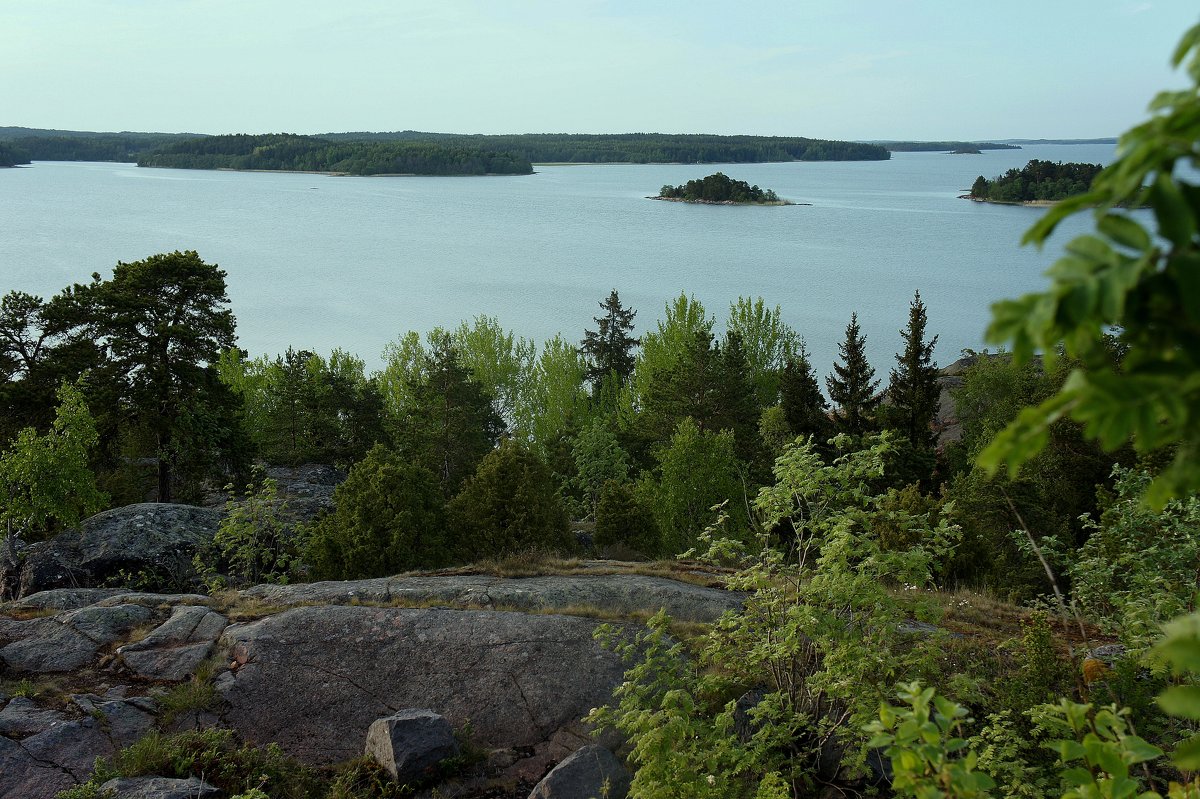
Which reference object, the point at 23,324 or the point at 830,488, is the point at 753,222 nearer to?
the point at 23,324

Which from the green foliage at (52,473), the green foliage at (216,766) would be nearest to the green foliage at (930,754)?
the green foliage at (216,766)

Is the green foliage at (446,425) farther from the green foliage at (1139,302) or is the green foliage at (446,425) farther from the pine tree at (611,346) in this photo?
the green foliage at (1139,302)

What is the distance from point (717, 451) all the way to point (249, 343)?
33500 mm

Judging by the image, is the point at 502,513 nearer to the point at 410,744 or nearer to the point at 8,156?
the point at 410,744

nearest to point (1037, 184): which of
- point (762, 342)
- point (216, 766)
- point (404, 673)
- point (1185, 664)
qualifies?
point (762, 342)

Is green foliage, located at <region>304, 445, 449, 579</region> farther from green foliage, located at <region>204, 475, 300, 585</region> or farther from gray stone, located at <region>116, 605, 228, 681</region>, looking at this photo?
gray stone, located at <region>116, 605, 228, 681</region>

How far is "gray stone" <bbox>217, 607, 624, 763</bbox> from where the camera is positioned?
10.3m

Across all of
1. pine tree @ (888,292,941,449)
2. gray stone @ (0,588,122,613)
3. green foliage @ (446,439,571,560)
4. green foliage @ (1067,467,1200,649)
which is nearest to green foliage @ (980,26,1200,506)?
green foliage @ (1067,467,1200,649)

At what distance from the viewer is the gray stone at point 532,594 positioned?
44.6 ft

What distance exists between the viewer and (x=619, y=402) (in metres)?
45.0

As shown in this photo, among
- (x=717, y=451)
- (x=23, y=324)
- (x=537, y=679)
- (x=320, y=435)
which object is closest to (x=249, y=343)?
(x=320, y=435)

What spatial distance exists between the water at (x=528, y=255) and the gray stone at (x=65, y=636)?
108 ft

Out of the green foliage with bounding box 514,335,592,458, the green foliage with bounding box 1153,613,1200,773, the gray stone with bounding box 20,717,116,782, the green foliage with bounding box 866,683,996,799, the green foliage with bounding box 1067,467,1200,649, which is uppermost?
the green foliage with bounding box 1153,613,1200,773

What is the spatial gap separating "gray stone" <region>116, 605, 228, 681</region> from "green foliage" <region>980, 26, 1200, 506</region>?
12.2m
